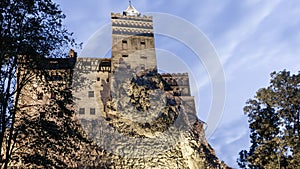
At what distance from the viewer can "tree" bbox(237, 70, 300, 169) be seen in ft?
74.1

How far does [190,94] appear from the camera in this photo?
150ft

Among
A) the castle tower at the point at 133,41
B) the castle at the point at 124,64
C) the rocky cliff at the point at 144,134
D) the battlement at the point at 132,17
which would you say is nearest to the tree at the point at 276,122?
the rocky cliff at the point at 144,134

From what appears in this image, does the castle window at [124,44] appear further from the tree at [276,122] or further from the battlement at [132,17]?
the tree at [276,122]

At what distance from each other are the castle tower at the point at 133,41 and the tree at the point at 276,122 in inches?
930

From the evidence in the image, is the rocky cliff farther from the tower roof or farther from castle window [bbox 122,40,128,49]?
the tower roof

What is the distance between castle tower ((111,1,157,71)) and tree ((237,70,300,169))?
23622 mm

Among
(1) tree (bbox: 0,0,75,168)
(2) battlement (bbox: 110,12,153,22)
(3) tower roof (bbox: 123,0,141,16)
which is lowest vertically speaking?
(1) tree (bbox: 0,0,75,168)

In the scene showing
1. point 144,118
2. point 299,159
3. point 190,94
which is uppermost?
point 190,94

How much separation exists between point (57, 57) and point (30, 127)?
2.95 metres

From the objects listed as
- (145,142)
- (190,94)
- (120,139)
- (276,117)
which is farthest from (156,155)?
(190,94)

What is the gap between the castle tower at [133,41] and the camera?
46.7 meters

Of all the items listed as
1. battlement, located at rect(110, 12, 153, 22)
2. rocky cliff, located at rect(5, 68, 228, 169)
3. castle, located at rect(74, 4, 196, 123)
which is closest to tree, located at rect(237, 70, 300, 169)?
rocky cliff, located at rect(5, 68, 228, 169)

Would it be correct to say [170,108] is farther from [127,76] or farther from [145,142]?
[127,76]

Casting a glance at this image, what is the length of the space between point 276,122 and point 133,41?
1130 inches
